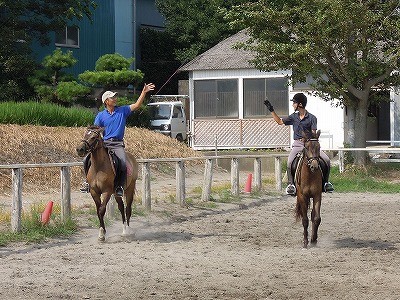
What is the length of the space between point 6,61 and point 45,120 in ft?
26.2

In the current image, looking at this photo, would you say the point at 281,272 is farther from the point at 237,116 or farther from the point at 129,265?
the point at 237,116

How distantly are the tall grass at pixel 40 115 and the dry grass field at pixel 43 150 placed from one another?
56 cm

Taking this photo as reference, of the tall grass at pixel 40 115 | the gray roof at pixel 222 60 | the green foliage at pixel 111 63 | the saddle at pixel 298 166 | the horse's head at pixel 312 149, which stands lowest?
the saddle at pixel 298 166

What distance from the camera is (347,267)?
11.2 metres

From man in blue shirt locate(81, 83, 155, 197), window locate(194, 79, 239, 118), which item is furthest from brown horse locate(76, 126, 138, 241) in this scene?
window locate(194, 79, 239, 118)

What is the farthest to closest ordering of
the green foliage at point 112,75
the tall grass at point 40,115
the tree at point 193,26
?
the tree at point 193,26, the green foliage at point 112,75, the tall grass at point 40,115

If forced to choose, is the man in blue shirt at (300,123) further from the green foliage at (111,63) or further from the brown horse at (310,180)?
the green foliage at (111,63)

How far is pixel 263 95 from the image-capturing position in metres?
42.1

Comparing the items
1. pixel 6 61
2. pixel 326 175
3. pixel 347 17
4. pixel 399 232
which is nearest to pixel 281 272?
pixel 326 175

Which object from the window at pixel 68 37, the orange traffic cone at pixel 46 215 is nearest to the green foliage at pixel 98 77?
the window at pixel 68 37

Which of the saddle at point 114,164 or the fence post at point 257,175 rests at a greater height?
the saddle at point 114,164

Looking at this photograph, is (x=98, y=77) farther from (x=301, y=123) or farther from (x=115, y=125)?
(x=301, y=123)

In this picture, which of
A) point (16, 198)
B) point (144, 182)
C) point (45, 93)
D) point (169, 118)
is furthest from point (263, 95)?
point (16, 198)

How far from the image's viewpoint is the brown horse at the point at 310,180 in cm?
1369
